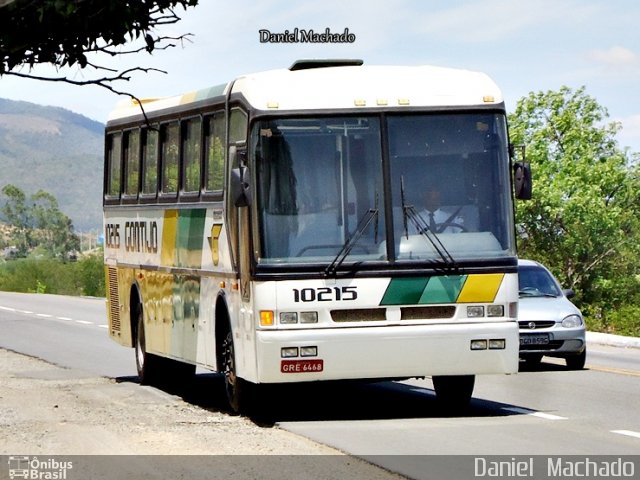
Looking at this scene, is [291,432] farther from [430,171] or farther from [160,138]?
[160,138]

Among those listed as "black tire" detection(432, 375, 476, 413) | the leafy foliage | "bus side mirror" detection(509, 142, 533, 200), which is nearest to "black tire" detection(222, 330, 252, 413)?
"black tire" detection(432, 375, 476, 413)

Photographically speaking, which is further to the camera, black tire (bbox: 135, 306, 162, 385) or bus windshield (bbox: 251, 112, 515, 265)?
black tire (bbox: 135, 306, 162, 385)

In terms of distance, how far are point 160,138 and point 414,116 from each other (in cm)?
465

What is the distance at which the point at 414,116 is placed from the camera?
14609 millimetres

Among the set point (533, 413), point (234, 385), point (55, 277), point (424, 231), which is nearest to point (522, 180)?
point (424, 231)

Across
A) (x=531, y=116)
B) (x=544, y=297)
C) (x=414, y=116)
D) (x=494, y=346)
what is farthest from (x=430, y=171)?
(x=531, y=116)

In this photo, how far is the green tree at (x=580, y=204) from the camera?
48.9 m

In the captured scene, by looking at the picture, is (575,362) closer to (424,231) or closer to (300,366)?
(424,231)

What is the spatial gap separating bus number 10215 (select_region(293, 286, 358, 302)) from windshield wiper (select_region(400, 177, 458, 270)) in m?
0.78

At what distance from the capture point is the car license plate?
822 inches

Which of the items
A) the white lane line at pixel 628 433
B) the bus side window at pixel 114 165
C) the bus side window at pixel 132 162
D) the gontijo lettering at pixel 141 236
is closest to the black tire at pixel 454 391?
the white lane line at pixel 628 433

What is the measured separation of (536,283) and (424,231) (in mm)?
8593

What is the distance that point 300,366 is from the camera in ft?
45.8

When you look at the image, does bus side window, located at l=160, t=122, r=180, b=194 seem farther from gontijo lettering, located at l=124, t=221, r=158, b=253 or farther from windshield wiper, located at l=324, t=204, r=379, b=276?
windshield wiper, located at l=324, t=204, r=379, b=276
